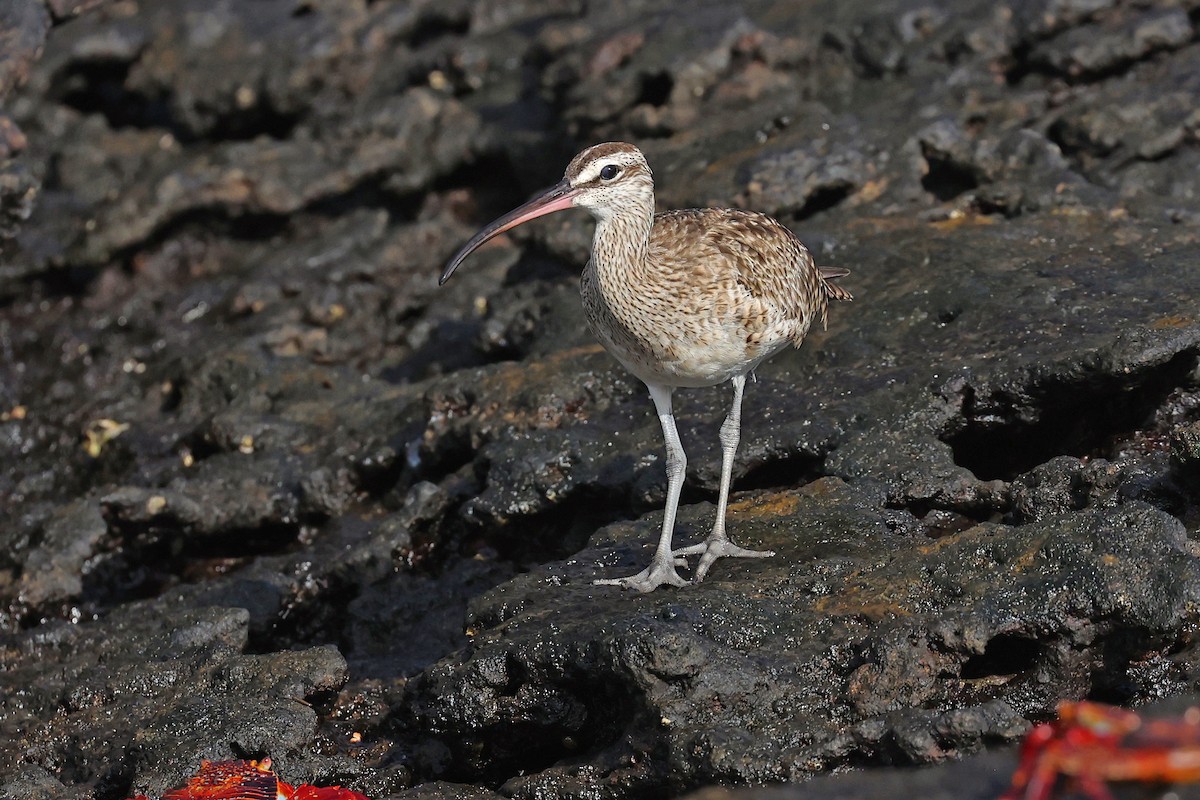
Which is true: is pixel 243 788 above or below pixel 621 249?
below

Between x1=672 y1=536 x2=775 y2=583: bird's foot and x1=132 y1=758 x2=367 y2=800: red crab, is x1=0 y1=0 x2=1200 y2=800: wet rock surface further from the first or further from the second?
x1=132 y1=758 x2=367 y2=800: red crab

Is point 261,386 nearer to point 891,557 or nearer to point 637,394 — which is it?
point 637,394

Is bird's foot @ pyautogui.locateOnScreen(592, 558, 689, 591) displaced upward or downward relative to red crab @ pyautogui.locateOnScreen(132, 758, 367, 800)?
upward

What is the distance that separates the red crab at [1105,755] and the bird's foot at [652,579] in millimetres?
3191

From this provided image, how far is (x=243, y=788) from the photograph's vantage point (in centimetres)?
664

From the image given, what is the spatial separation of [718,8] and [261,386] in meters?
5.67

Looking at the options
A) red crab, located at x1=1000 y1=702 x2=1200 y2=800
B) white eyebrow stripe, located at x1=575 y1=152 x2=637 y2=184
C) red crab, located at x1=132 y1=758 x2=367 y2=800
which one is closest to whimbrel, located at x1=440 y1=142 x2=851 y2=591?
white eyebrow stripe, located at x1=575 y1=152 x2=637 y2=184

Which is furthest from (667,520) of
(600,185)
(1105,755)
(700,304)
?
(1105,755)

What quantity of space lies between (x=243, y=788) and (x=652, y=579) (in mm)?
2191

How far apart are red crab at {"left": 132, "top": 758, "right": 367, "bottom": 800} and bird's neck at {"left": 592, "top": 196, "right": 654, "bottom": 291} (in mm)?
2856

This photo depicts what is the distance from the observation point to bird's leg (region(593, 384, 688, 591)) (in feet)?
23.9

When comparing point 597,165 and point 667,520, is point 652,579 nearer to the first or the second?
point 667,520

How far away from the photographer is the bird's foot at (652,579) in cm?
724

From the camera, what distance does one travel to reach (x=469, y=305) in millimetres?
12492
